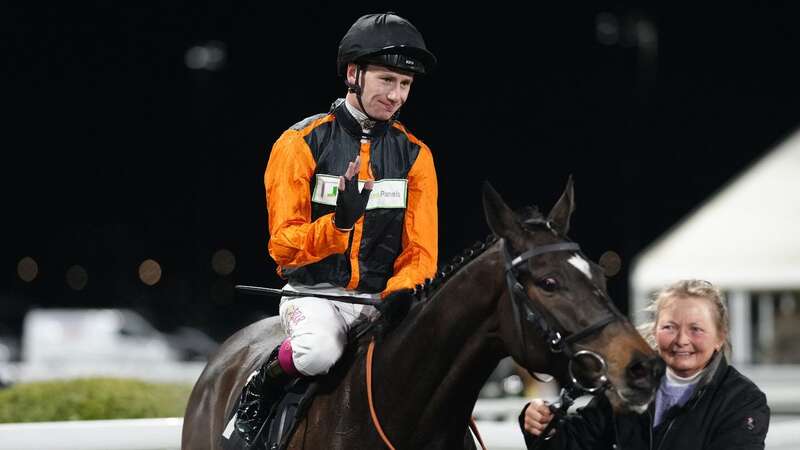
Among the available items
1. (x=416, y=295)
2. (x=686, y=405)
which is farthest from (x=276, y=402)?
(x=686, y=405)

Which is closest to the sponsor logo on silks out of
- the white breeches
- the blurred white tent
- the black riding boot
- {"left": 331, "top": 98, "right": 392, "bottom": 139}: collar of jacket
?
{"left": 331, "top": 98, "right": 392, "bottom": 139}: collar of jacket

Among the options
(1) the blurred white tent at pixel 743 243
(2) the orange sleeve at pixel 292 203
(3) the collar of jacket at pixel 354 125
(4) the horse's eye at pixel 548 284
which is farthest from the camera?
(1) the blurred white tent at pixel 743 243

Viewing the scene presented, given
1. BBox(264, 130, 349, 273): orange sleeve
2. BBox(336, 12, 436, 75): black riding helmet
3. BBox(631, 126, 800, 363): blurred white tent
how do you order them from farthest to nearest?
BBox(631, 126, 800, 363): blurred white tent < BBox(336, 12, 436, 75): black riding helmet < BBox(264, 130, 349, 273): orange sleeve

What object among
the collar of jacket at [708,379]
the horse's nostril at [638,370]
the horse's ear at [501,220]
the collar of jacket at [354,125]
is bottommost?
the collar of jacket at [708,379]

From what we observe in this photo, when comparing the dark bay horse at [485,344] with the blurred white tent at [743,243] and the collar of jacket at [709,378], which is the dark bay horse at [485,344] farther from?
the blurred white tent at [743,243]

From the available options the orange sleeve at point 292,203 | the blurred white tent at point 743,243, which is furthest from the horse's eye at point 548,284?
A: the blurred white tent at point 743,243

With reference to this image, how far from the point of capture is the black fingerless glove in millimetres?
3275

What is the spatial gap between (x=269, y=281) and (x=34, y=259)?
42.7 feet

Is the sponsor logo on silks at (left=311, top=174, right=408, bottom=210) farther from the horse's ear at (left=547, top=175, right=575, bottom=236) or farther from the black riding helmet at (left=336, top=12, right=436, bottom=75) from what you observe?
the horse's ear at (left=547, top=175, right=575, bottom=236)

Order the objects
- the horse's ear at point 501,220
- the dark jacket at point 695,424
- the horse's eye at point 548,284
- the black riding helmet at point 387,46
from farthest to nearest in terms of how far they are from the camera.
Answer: the black riding helmet at point 387,46
the dark jacket at point 695,424
the horse's ear at point 501,220
the horse's eye at point 548,284

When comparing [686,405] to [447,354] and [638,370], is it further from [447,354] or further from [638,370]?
[447,354]

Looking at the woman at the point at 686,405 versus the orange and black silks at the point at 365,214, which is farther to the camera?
the orange and black silks at the point at 365,214

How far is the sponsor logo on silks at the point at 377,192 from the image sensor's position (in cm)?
359

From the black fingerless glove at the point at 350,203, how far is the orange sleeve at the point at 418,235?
1.46 feet
